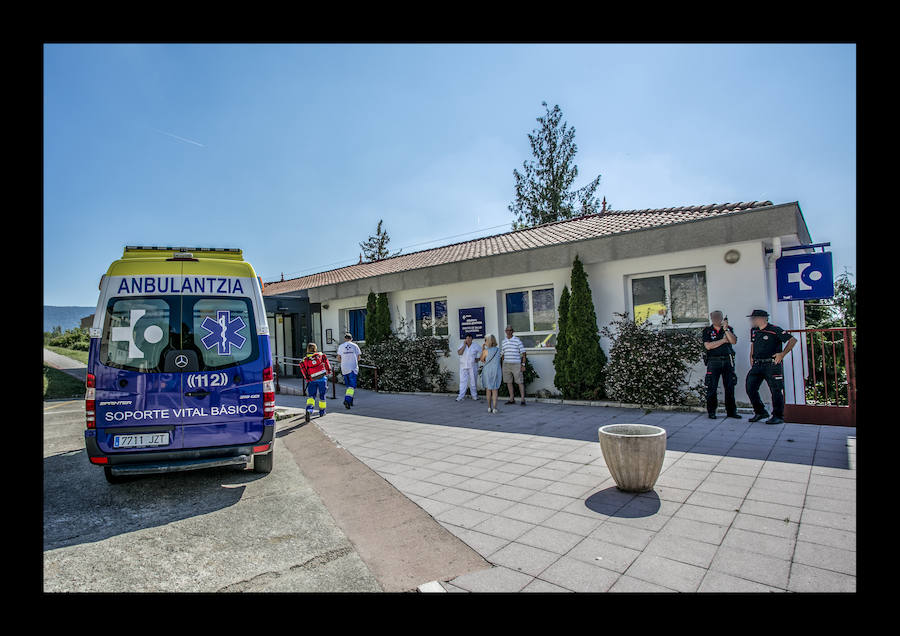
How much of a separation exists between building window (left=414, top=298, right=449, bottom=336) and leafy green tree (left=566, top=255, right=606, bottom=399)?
4.38 meters

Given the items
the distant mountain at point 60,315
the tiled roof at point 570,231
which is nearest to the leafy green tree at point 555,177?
the tiled roof at point 570,231

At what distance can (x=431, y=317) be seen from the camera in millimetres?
14336

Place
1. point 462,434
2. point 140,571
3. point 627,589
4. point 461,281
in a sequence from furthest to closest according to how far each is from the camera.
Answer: point 461,281
point 462,434
point 140,571
point 627,589

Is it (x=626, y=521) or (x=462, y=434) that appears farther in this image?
(x=462, y=434)

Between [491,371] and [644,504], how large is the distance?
5932mm

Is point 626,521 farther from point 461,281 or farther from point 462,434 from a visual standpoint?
point 461,281

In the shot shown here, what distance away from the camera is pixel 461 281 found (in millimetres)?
12664

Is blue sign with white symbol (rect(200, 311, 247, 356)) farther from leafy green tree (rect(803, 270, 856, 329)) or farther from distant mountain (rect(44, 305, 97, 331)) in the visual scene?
leafy green tree (rect(803, 270, 856, 329))

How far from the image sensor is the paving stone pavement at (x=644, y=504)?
10.1 feet

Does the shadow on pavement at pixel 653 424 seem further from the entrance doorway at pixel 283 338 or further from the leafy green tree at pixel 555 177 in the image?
the leafy green tree at pixel 555 177

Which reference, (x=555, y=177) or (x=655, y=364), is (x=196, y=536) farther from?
(x=555, y=177)

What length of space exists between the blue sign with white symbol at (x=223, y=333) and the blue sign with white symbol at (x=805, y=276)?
30.6ft
